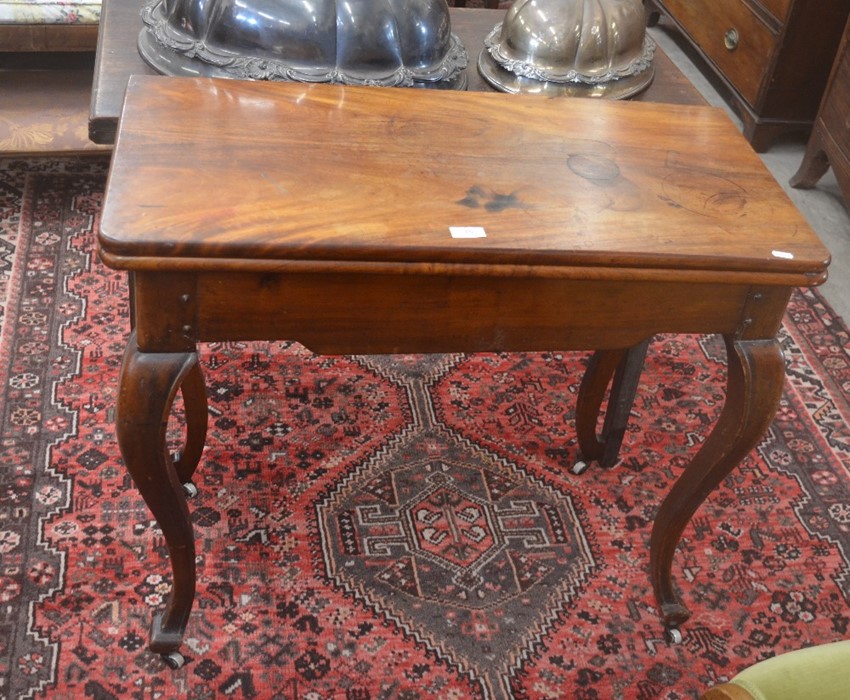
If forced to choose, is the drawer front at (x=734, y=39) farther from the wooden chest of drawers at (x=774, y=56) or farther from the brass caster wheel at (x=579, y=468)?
the brass caster wheel at (x=579, y=468)

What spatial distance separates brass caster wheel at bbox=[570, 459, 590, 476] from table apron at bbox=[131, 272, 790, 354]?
2.45 feet

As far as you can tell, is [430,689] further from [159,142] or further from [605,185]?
[159,142]

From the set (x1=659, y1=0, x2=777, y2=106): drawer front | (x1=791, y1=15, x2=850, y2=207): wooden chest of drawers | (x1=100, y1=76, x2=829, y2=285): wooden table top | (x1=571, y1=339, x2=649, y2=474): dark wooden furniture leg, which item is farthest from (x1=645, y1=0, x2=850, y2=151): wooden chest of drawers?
(x1=100, y1=76, x2=829, y2=285): wooden table top

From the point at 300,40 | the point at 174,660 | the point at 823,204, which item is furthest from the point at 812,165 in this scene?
the point at 174,660

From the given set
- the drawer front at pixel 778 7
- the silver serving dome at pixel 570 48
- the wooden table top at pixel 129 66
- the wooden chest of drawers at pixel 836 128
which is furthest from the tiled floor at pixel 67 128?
the silver serving dome at pixel 570 48

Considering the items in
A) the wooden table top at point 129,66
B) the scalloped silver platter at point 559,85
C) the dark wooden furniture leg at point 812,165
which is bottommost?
the dark wooden furniture leg at point 812,165

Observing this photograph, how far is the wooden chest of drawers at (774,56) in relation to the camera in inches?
129

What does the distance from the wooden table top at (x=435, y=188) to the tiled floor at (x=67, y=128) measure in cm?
130

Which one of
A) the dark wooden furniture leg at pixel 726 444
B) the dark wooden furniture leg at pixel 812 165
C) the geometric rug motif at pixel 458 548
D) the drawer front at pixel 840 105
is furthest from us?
the dark wooden furniture leg at pixel 812 165

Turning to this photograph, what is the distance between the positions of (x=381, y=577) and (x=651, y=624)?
1.64ft

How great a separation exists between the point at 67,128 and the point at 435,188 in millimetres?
1723

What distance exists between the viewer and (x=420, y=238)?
1.19 meters

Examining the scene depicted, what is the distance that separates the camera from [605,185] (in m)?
1.38

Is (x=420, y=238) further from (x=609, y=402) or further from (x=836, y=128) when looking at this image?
(x=836, y=128)
